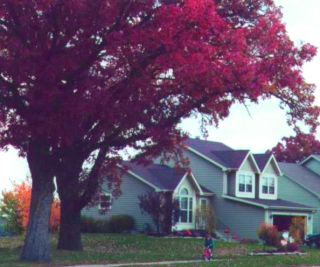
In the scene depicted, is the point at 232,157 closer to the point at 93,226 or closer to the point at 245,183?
the point at 245,183

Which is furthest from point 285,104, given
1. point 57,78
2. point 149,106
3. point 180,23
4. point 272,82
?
point 57,78

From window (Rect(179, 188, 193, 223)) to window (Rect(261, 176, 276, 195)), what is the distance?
7042 millimetres

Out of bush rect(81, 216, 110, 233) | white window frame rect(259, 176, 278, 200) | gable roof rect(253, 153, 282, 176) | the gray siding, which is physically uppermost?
the gray siding

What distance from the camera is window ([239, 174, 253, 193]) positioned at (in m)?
58.9

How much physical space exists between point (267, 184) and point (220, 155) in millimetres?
4381

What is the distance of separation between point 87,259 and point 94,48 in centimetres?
887

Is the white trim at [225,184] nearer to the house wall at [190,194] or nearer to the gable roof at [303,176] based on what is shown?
the house wall at [190,194]

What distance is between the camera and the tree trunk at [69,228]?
36.0m

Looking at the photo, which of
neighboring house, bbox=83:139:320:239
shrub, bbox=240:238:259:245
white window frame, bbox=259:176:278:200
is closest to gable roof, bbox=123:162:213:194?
neighboring house, bbox=83:139:320:239

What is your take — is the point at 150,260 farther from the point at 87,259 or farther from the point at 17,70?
the point at 17,70

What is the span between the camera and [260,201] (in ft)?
193

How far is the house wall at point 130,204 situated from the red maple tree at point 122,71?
25.4 meters

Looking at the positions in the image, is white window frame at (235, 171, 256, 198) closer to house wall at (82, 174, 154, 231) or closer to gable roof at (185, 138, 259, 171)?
gable roof at (185, 138, 259, 171)

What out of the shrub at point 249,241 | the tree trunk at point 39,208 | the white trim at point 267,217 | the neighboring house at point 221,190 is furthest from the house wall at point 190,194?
the tree trunk at point 39,208
